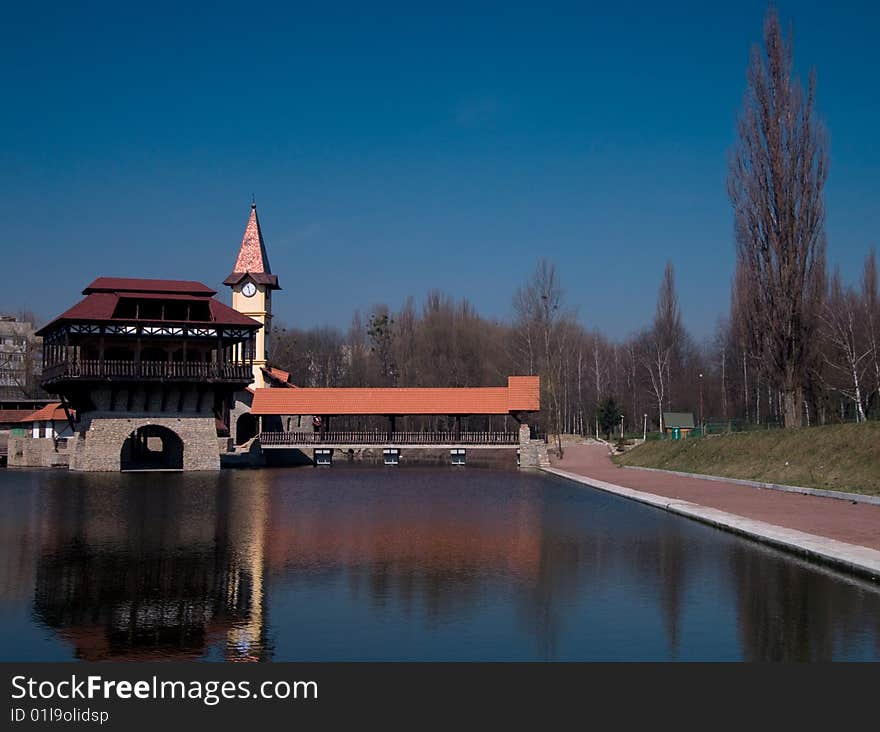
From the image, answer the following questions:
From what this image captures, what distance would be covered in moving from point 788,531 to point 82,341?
37124mm

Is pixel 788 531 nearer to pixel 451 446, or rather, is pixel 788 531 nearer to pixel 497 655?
pixel 497 655

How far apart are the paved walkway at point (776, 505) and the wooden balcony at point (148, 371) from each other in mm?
18227

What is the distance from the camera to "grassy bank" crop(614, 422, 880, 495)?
24703 millimetres

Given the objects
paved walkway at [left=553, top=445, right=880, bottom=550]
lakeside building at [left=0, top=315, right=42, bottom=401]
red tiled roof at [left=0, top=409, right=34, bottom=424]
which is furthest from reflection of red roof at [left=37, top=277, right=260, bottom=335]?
lakeside building at [left=0, top=315, right=42, bottom=401]

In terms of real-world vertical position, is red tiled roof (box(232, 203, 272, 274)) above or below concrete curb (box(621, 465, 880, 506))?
above

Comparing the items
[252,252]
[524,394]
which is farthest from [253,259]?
[524,394]

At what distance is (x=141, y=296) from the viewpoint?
43938 millimetres

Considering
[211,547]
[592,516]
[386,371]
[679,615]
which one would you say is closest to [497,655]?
[679,615]

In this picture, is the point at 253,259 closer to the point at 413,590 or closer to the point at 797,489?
the point at 797,489

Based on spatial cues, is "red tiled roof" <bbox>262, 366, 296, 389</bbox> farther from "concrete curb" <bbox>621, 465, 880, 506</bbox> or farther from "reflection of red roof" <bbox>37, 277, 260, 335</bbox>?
"concrete curb" <bbox>621, 465, 880, 506</bbox>

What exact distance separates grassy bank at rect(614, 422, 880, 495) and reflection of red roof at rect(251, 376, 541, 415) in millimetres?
12709

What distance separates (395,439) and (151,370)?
14.2 metres

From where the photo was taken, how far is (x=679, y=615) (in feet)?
31.0

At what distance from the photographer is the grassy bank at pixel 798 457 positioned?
24.7m
